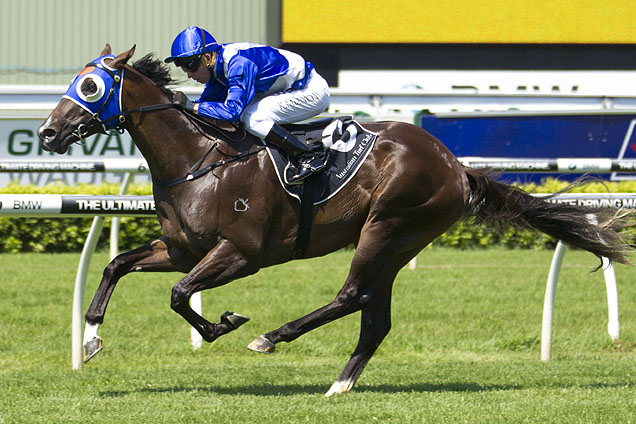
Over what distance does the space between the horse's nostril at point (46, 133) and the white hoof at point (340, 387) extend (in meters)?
1.79

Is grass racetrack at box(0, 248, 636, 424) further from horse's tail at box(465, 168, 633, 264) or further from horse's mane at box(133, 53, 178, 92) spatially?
horse's mane at box(133, 53, 178, 92)

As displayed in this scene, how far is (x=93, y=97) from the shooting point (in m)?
4.39

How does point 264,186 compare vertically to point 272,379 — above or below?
above

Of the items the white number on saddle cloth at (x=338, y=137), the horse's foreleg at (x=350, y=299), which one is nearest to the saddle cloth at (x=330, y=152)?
the white number on saddle cloth at (x=338, y=137)

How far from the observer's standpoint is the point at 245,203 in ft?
14.7

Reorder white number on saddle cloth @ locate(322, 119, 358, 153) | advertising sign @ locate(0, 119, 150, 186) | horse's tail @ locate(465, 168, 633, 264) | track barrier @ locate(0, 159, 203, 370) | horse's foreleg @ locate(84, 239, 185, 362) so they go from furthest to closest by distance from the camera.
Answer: advertising sign @ locate(0, 119, 150, 186) → horse's tail @ locate(465, 168, 633, 264) → track barrier @ locate(0, 159, 203, 370) → white number on saddle cloth @ locate(322, 119, 358, 153) → horse's foreleg @ locate(84, 239, 185, 362)

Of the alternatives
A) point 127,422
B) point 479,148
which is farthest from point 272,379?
point 479,148

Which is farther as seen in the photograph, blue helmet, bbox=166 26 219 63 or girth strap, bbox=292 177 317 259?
girth strap, bbox=292 177 317 259

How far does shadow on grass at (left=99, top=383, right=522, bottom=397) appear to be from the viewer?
4.57 meters

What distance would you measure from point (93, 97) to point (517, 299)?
14.4ft

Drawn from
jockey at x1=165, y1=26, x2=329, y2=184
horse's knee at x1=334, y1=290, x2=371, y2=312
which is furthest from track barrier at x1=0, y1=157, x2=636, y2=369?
horse's knee at x1=334, y1=290, x2=371, y2=312

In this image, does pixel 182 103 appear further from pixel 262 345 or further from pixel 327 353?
pixel 327 353

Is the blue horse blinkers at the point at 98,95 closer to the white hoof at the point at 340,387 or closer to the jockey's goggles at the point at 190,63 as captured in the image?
the jockey's goggles at the point at 190,63

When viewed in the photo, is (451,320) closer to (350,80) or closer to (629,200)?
(629,200)
